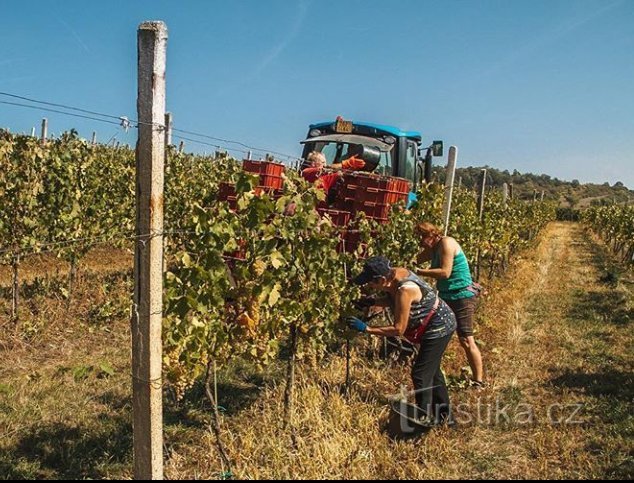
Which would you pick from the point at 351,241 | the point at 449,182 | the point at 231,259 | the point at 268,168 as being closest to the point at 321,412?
the point at 231,259

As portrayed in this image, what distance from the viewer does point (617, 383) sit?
543 centimetres

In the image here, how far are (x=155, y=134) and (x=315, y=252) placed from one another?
5.70 feet

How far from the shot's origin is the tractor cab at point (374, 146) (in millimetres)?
6926

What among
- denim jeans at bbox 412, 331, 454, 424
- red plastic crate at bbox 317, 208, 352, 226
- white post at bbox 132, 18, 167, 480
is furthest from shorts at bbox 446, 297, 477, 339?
white post at bbox 132, 18, 167, 480

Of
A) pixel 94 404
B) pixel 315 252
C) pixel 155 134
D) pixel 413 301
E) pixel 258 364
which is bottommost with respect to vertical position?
pixel 94 404

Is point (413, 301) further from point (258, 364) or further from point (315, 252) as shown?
point (258, 364)

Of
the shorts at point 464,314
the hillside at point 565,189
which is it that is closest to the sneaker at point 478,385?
the shorts at point 464,314

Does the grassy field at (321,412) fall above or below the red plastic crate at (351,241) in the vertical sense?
below

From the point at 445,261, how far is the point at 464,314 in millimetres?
565

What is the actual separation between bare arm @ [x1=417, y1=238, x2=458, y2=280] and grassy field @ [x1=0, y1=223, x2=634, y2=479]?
107 cm

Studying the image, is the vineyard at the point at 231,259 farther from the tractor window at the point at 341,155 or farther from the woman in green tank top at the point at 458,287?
the tractor window at the point at 341,155

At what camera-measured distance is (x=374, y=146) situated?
6914 mm

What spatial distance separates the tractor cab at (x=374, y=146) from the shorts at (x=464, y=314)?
2.12 meters

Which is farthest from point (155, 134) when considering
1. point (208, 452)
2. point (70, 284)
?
point (70, 284)
